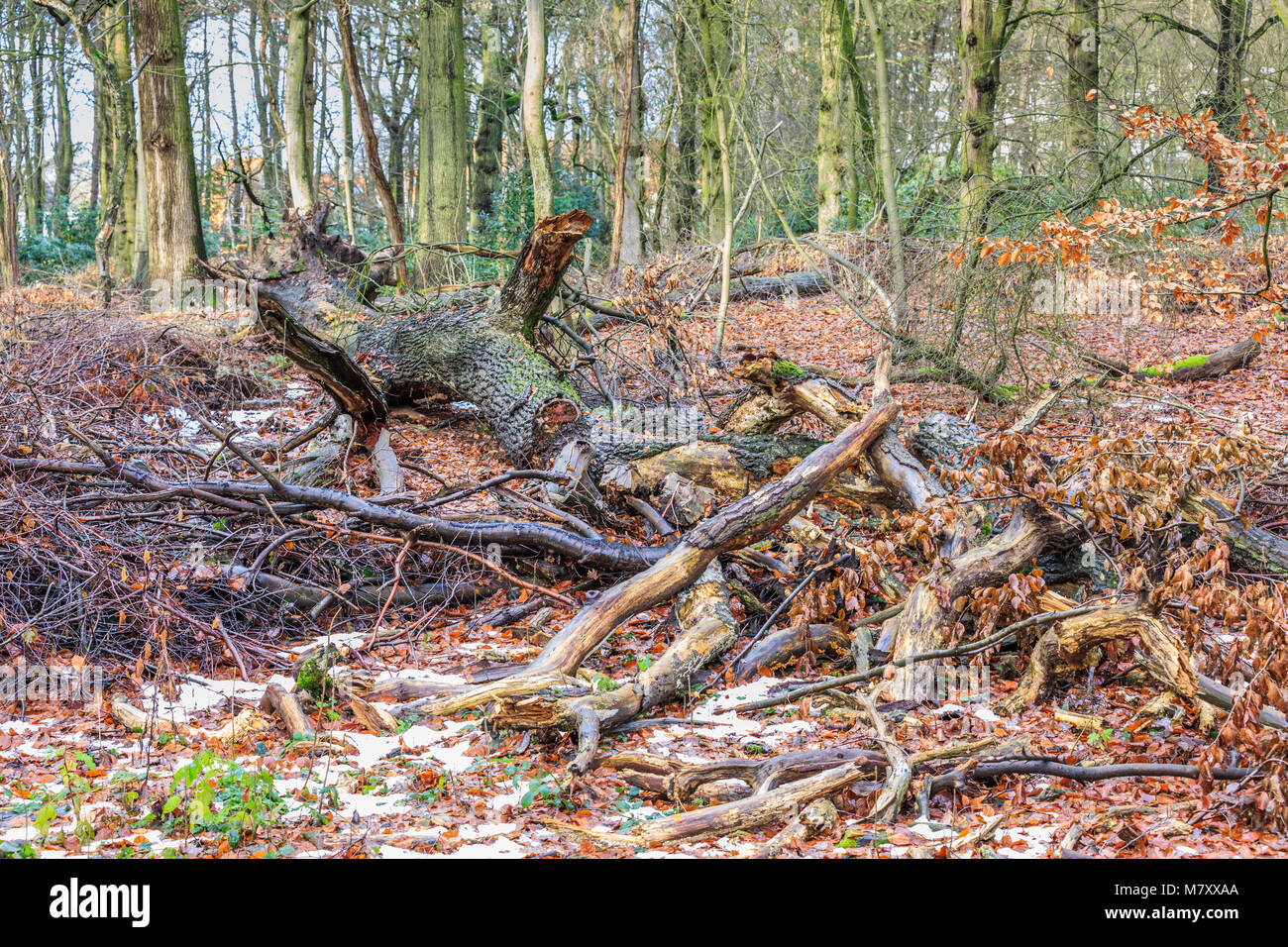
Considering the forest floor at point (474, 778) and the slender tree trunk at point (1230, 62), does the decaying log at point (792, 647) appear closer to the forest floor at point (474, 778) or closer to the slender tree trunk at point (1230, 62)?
the forest floor at point (474, 778)

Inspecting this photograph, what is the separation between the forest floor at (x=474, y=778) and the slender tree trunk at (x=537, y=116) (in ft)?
19.9

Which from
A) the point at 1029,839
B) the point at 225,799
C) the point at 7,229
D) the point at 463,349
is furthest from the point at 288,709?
the point at 7,229

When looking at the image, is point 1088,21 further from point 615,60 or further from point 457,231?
point 457,231

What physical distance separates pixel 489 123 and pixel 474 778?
75.1ft

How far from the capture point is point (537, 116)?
10656 millimetres

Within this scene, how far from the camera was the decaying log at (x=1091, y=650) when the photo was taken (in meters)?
3.94

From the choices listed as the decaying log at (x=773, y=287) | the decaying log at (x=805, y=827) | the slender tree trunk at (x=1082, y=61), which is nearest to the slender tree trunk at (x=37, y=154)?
the decaying log at (x=773, y=287)

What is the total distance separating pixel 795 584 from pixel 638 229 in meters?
13.4

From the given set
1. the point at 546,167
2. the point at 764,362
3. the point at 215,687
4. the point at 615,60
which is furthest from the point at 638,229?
the point at 215,687

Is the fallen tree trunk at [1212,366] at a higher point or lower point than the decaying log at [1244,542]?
higher

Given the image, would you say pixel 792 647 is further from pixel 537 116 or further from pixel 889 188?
pixel 537 116

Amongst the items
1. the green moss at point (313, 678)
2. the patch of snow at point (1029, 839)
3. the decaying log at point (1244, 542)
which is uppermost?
the decaying log at point (1244, 542)

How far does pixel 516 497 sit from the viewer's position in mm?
6559

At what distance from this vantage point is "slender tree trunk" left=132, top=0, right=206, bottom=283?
13.1 meters
